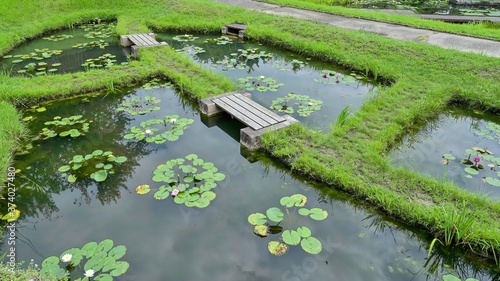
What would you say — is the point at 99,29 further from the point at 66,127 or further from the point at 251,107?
the point at 251,107

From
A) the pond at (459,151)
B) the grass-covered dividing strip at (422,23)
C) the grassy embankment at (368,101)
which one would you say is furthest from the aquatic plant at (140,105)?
the grass-covered dividing strip at (422,23)

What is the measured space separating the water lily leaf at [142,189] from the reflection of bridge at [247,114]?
4.41ft

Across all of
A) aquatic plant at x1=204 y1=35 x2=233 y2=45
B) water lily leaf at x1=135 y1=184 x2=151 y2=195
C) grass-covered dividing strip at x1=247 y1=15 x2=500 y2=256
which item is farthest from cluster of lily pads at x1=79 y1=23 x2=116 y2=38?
water lily leaf at x1=135 y1=184 x2=151 y2=195

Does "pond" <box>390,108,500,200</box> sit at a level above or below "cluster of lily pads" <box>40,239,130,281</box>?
above

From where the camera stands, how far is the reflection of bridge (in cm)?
443

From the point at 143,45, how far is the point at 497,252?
7237mm

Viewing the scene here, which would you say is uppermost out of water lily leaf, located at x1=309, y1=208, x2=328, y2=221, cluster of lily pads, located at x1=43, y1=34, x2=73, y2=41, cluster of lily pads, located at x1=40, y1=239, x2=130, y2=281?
cluster of lily pads, located at x1=43, y1=34, x2=73, y2=41

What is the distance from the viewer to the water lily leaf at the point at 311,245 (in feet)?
9.78

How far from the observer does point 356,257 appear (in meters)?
2.98

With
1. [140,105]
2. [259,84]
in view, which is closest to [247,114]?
[259,84]

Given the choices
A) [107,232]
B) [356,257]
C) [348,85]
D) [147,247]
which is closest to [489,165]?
[356,257]

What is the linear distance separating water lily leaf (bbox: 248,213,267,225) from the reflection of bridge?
47.0 inches

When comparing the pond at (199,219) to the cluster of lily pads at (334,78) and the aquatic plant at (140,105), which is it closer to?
the aquatic plant at (140,105)

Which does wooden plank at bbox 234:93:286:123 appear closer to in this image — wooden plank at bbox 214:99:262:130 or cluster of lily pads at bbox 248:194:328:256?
wooden plank at bbox 214:99:262:130
